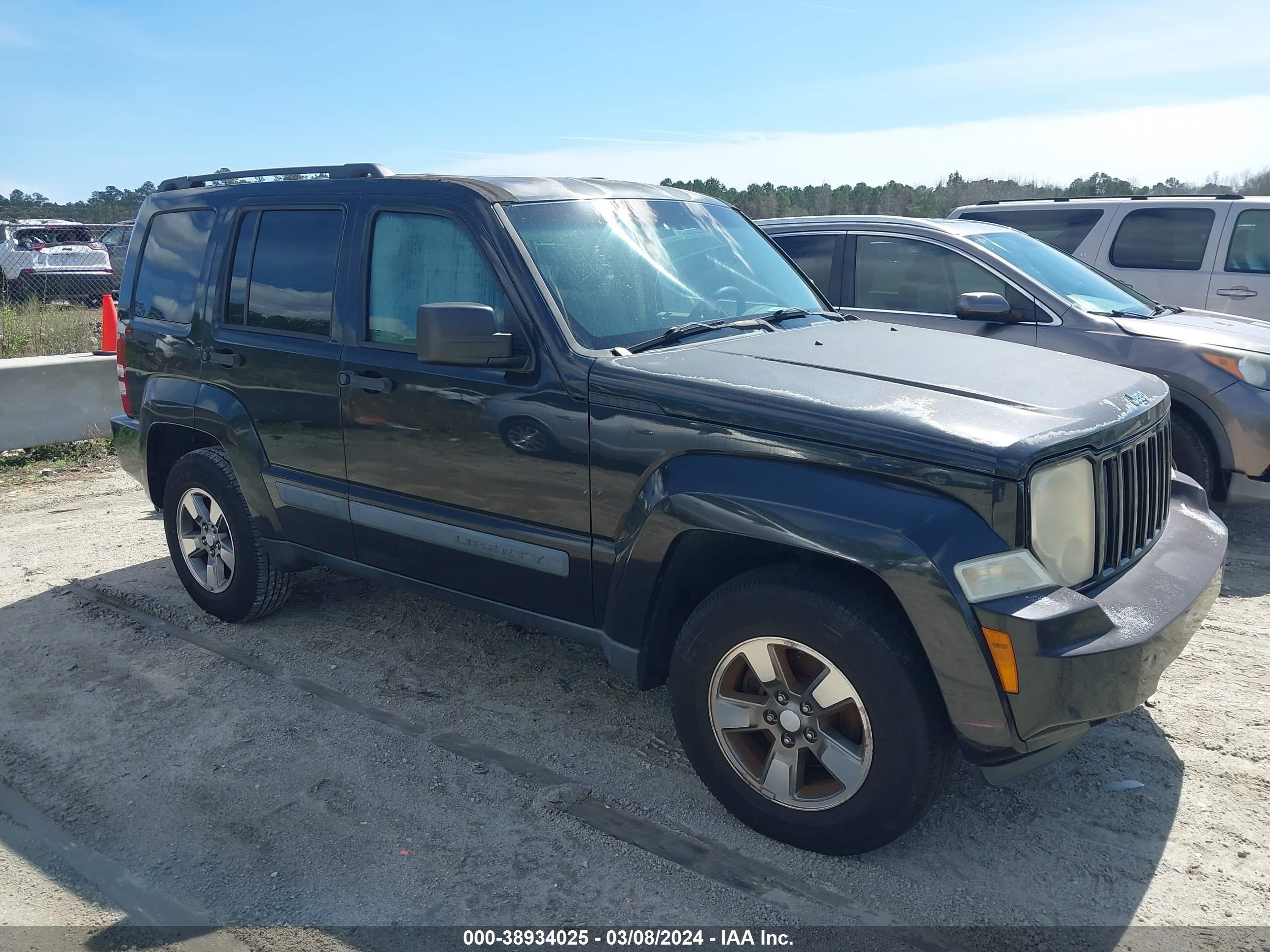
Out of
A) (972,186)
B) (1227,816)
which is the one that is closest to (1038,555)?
(1227,816)

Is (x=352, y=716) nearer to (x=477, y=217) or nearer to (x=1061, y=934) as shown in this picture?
(x=477, y=217)

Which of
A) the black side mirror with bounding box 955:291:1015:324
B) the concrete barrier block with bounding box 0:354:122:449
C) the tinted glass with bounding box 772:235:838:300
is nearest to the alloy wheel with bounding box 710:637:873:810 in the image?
the black side mirror with bounding box 955:291:1015:324

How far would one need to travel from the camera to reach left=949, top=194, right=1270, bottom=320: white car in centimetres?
854

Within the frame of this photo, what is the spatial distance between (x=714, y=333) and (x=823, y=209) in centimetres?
2514

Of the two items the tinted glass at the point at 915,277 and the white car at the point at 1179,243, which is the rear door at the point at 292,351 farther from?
the white car at the point at 1179,243

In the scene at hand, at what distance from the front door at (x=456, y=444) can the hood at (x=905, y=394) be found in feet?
1.24

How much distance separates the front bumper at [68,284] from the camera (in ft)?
60.2

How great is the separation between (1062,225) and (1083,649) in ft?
23.4

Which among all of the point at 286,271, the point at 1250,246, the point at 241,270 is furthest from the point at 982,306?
the point at 1250,246

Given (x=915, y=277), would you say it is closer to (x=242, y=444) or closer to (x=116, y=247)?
(x=242, y=444)

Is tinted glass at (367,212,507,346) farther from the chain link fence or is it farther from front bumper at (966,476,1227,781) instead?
the chain link fence

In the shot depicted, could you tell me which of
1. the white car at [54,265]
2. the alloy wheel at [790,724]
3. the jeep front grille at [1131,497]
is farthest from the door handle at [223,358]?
the white car at [54,265]

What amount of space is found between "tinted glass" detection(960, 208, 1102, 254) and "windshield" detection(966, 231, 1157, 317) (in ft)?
6.50

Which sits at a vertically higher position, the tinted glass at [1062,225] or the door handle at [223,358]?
the tinted glass at [1062,225]
